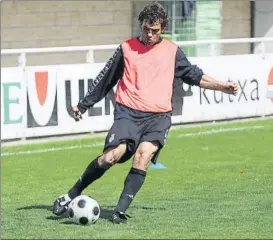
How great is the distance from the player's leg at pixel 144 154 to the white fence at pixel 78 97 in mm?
6628

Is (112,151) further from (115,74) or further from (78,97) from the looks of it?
(78,97)

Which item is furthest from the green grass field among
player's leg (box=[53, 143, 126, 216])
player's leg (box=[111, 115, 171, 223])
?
player's leg (box=[111, 115, 171, 223])

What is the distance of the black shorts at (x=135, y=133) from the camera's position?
9227 millimetres

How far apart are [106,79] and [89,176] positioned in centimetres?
88

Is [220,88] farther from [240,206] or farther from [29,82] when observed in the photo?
[29,82]

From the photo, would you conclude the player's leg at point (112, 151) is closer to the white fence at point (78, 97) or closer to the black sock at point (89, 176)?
the black sock at point (89, 176)

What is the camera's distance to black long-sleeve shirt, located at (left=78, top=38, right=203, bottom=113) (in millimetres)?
9531

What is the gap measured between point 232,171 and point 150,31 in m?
4.33

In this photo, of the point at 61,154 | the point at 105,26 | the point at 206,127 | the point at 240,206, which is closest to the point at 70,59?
the point at 105,26

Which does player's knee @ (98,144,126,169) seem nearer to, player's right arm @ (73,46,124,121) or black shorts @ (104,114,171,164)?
black shorts @ (104,114,171,164)

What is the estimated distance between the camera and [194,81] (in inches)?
382

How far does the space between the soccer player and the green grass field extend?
16.4 inches

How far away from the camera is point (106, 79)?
960cm

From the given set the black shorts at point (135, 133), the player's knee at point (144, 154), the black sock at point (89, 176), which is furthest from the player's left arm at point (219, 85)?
the black sock at point (89, 176)
